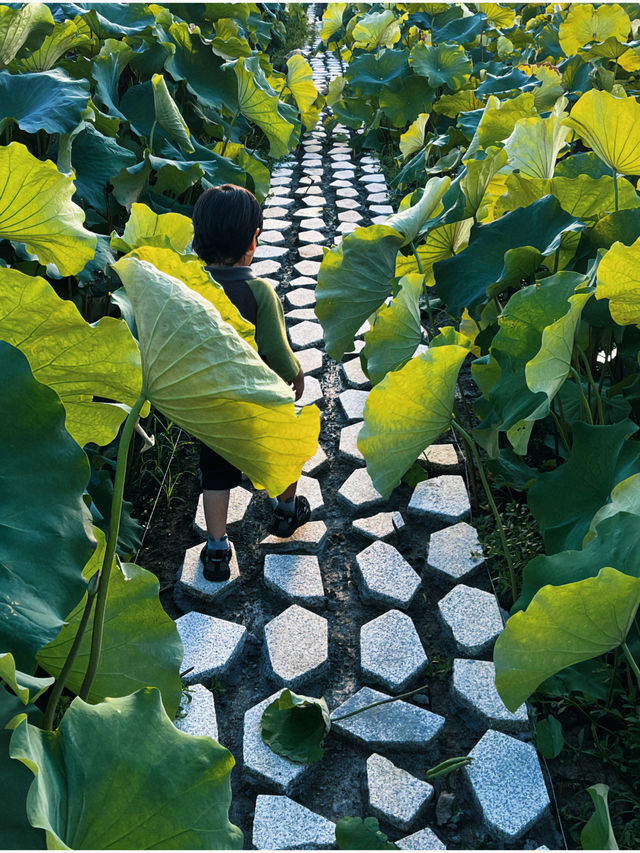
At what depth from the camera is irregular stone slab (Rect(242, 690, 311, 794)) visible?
1.33 meters

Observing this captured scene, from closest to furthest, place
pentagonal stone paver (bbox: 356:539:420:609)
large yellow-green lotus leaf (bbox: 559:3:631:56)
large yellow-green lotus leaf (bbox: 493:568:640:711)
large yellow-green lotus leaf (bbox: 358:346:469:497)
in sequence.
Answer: large yellow-green lotus leaf (bbox: 493:568:640:711)
large yellow-green lotus leaf (bbox: 358:346:469:497)
pentagonal stone paver (bbox: 356:539:420:609)
large yellow-green lotus leaf (bbox: 559:3:631:56)

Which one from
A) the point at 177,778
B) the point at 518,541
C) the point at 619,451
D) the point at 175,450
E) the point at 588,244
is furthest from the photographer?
the point at 175,450

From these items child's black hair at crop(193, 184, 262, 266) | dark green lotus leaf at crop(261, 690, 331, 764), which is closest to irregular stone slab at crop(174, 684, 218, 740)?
dark green lotus leaf at crop(261, 690, 331, 764)

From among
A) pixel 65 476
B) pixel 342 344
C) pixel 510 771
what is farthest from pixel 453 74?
pixel 65 476

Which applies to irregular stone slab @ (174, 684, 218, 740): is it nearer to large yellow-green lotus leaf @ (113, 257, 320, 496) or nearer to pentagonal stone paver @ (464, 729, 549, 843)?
pentagonal stone paver @ (464, 729, 549, 843)

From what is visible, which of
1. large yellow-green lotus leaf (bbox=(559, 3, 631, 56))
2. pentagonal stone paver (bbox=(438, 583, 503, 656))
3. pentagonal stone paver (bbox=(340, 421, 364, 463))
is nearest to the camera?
pentagonal stone paver (bbox=(438, 583, 503, 656))

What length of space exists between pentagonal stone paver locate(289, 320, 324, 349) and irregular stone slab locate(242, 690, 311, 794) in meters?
1.61

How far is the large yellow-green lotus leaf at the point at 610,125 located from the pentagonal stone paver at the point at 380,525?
98cm

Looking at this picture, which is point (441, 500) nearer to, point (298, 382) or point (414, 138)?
point (298, 382)

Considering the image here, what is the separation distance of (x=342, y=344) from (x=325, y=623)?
0.71 metres

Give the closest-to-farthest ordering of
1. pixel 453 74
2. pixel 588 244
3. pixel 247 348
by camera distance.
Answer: pixel 247 348, pixel 588 244, pixel 453 74

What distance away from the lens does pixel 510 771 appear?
131cm

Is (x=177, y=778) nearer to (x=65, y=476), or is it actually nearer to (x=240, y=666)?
(x=65, y=476)

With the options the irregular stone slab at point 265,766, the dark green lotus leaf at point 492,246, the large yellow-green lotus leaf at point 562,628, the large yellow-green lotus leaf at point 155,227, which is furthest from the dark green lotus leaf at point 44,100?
the large yellow-green lotus leaf at point 562,628
